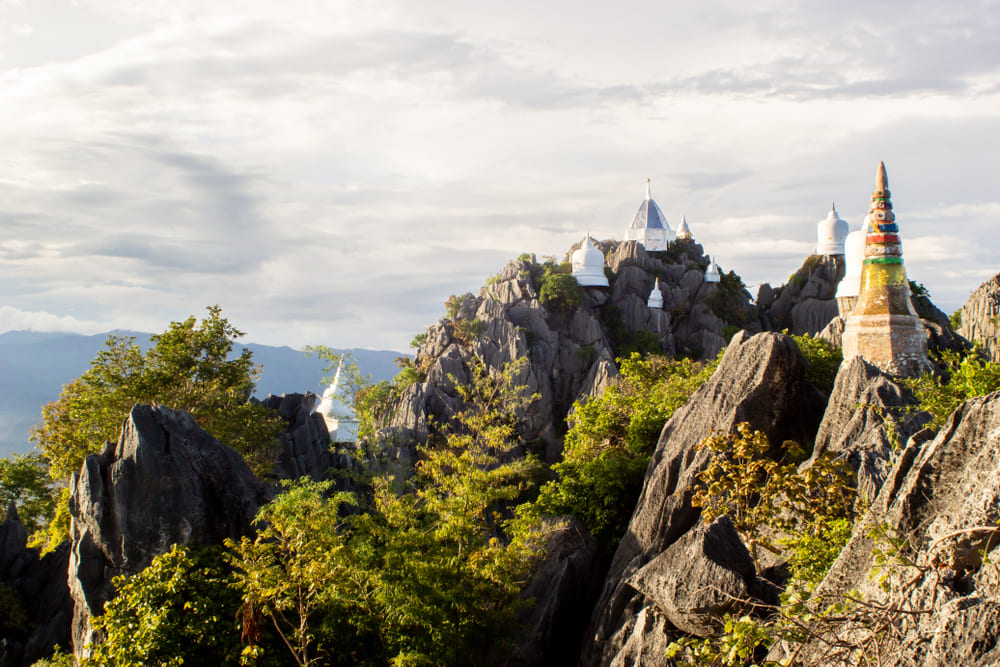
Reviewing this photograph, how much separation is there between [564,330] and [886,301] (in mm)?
41374

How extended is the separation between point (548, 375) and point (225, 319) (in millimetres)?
29274

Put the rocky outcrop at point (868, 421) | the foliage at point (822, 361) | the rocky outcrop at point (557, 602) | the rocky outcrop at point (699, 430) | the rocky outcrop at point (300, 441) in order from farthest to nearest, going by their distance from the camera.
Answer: the rocky outcrop at point (300, 441), the foliage at point (822, 361), the rocky outcrop at point (557, 602), the rocky outcrop at point (699, 430), the rocky outcrop at point (868, 421)

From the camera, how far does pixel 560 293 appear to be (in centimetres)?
5434

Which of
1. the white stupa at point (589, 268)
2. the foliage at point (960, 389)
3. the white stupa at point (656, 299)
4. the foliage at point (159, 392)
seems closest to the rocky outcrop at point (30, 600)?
the foliage at point (159, 392)

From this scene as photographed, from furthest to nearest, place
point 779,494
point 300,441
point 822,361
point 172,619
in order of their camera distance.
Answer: point 300,441, point 822,361, point 172,619, point 779,494

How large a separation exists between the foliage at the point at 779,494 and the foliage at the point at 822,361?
18.5 feet

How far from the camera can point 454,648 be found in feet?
37.1

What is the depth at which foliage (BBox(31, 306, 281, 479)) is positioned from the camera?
20.2m

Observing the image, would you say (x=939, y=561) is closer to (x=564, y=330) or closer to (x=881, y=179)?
(x=881, y=179)

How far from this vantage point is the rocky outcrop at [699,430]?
11944mm

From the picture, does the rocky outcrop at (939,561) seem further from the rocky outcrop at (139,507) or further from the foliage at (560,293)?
the foliage at (560,293)

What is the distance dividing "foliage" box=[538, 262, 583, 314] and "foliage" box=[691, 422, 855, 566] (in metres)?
43.6

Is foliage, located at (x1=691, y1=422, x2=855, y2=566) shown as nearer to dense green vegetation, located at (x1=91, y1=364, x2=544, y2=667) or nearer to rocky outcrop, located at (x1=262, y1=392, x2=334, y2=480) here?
dense green vegetation, located at (x1=91, y1=364, x2=544, y2=667)

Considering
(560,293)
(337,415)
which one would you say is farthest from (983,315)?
(560,293)
